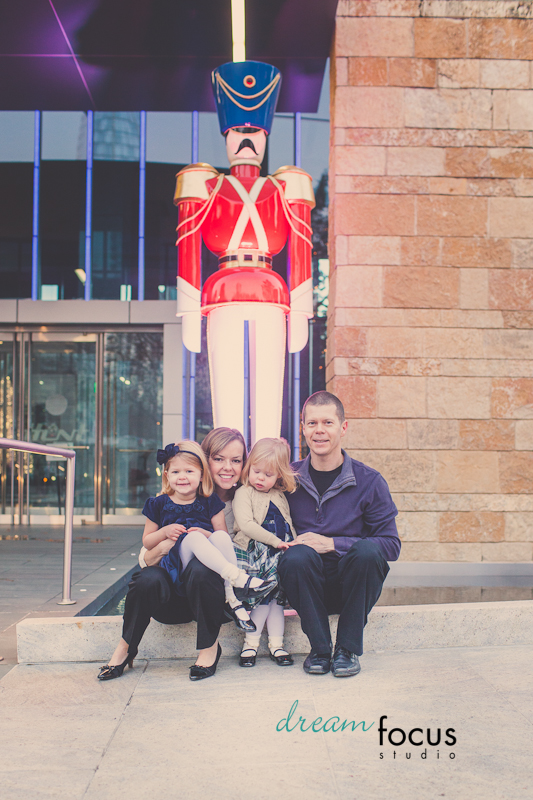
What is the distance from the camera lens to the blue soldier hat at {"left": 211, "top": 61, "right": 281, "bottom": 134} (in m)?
3.69

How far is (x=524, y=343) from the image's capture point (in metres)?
4.21

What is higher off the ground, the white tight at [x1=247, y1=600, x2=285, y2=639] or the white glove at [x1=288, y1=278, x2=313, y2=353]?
the white glove at [x1=288, y1=278, x2=313, y2=353]

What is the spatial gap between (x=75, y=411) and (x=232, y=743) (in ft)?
17.6

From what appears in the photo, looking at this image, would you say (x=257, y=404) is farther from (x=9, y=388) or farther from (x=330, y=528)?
(x=9, y=388)

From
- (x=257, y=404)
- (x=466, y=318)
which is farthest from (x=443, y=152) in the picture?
(x=257, y=404)

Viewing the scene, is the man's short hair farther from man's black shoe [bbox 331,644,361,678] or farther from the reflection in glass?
the reflection in glass

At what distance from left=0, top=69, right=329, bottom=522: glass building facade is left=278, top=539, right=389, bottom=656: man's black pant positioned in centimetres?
396

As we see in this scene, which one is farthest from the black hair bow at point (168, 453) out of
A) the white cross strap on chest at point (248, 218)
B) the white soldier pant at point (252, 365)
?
the white cross strap on chest at point (248, 218)

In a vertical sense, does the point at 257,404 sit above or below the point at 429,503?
above

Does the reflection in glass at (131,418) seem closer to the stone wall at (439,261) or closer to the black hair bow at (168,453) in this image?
the stone wall at (439,261)

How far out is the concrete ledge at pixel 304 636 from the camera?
2602 millimetres

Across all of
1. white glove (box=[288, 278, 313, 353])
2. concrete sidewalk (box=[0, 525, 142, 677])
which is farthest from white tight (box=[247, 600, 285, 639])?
white glove (box=[288, 278, 313, 353])

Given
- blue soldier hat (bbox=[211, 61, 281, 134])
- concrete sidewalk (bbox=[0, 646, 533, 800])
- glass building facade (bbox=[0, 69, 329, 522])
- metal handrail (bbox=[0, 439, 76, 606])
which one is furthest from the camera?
glass building facade (bbox=[0, 69, 329, 522])

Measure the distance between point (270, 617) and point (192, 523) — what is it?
495 millimetres
